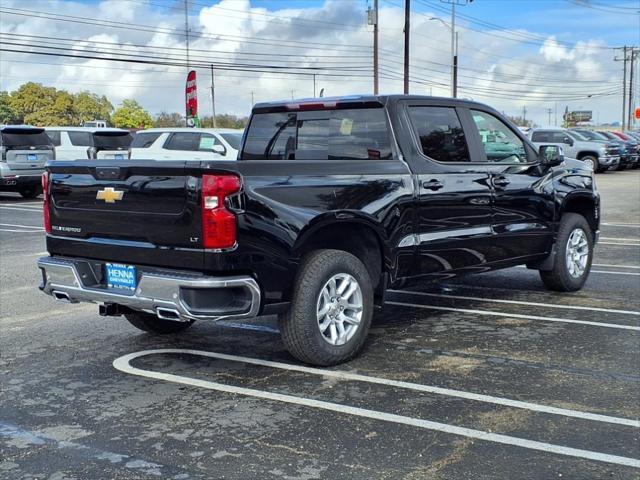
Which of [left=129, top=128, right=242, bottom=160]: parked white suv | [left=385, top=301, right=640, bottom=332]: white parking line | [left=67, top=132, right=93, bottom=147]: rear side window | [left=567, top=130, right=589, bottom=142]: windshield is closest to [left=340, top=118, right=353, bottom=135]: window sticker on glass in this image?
[left=385, top=301, right=640, bottom=332]: white parking line

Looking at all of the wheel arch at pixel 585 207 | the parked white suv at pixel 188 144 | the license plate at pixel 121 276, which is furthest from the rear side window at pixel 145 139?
the license plate at pixel 121 276

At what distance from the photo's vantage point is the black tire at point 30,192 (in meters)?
21.4

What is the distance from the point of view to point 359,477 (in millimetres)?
3449

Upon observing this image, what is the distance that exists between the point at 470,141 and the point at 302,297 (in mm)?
2423

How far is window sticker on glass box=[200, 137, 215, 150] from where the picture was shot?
1734 cm

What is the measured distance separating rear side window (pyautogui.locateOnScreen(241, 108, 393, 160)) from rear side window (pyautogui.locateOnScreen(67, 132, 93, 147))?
17.8m

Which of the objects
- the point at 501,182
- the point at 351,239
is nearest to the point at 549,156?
the point at 501,182

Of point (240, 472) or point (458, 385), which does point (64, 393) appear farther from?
point (458, 385)

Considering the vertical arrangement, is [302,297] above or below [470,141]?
below

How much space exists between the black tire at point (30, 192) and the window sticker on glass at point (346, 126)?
1758 cm

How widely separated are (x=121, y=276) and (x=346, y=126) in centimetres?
223

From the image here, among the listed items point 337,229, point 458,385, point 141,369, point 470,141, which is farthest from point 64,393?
point 470,141

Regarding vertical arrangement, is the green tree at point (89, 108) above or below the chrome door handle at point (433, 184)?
above

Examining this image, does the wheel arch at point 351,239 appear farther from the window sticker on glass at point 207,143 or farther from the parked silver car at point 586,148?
the parked silver car at point 586,148
